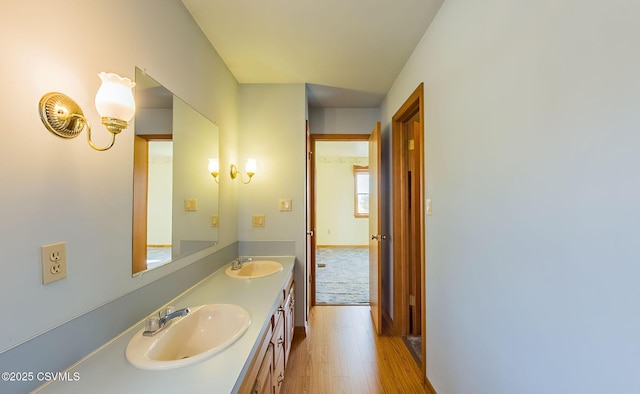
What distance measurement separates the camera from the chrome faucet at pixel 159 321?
3.25 ft

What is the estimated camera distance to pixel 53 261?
29.7 inches

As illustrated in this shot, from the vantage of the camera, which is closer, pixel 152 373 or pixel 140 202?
pixel 152 373

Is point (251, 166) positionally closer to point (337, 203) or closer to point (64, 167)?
point (64, 167)

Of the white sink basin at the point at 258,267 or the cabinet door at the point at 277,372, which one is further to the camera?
the white sink basin at the point at 258,267

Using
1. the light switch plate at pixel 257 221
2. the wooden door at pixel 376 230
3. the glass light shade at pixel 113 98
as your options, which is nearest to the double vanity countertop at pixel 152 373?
the glass light shade at pixel 113 98

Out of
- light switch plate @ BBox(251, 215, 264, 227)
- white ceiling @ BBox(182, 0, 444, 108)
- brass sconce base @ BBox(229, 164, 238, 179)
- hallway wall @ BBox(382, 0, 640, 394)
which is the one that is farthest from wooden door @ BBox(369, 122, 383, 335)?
brass sconce base @ BBox(229, 164, 238, 179)

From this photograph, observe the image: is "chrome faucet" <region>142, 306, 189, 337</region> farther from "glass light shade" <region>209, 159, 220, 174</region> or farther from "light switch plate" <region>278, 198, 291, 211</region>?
"light switch plate" <region>278, 198, 291, 211</region>

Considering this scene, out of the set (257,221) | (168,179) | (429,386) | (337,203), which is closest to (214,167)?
(168,179)

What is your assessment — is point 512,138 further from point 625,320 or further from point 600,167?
point 625,320

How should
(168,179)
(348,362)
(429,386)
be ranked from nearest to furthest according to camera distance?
(168,179) → (429,386) → (348,362)

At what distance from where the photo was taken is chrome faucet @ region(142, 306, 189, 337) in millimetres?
991

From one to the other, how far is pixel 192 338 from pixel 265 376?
38 cm

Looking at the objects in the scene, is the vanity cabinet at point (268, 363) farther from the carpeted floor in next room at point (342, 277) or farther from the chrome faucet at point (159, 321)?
the carpeted floor in next room at point (342, 277)

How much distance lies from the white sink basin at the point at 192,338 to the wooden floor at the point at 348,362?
3.20 ft
